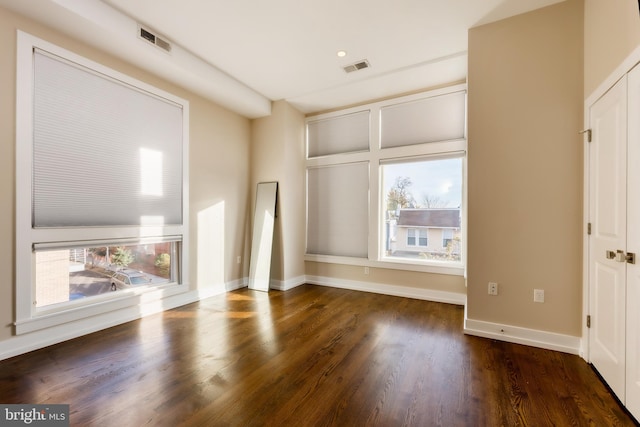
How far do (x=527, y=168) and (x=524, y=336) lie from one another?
1585mm

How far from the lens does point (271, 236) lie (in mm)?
4652

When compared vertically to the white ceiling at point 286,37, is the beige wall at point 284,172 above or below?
below

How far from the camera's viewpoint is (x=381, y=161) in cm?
444

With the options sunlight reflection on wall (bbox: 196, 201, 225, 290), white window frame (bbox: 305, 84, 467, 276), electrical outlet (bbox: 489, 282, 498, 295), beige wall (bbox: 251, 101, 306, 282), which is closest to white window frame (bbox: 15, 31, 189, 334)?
sunlight reflection on wall (bbox: 196, 201, 225, 290)

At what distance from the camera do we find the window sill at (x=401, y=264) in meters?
3.89

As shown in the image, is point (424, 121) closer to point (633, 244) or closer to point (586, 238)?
point (586, 238)

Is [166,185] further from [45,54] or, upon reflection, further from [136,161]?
[45,54]

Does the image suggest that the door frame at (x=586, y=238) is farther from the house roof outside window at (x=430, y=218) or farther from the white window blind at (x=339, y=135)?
the white window blind at (x=339, y=135)

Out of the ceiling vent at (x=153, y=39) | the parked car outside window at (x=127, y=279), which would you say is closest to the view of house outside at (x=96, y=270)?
the parked car outside window at (x=127, y=279)

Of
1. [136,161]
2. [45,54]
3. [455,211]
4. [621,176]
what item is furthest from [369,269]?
[45,54]

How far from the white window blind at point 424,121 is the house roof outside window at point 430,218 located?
1015 millimetres

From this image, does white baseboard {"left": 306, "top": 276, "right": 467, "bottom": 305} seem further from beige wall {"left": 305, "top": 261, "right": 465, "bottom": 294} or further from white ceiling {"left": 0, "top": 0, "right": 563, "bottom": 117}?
white ceiling {"left": 0, "top": 0, "right": 563, "bottom": 117}

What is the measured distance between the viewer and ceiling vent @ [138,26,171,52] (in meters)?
2.86

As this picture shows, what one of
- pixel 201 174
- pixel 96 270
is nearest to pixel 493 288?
pixel 201 174
